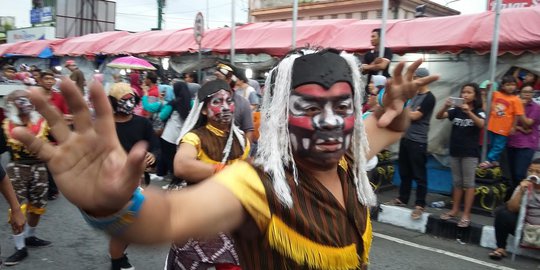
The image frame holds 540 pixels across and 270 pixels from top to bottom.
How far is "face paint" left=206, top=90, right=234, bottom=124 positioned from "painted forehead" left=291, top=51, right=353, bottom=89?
5.70 feet

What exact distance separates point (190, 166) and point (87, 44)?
54.8 feet

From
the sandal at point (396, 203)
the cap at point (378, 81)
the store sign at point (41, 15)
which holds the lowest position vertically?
the sandal at point (396, 203)

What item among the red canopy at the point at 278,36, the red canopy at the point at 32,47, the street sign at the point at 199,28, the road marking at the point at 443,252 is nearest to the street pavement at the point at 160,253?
the road marking at the point at 443,252

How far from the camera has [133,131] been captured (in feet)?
13.7

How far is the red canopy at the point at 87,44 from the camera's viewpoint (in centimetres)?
1758

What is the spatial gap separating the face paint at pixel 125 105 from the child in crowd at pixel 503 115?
15.0 feet

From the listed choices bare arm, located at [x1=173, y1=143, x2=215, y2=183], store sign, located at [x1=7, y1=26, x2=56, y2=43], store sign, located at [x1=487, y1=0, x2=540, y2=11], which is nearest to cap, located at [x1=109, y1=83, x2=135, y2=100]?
bare arm, located at [x1=173, y1=143, x2=215, y2=183]

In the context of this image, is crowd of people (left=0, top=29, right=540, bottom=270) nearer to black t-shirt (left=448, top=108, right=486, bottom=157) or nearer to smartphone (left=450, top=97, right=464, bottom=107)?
black t-shirt (left=448, top=108, right=486, bottom=157)

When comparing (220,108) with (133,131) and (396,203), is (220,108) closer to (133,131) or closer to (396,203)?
(133,131)

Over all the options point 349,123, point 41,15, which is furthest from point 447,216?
point 41,15

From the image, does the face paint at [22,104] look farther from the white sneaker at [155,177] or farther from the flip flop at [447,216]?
the flip flop at [447,216]

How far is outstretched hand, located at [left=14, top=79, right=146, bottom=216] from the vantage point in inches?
46.9

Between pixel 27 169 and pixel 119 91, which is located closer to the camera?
pixel 119 91

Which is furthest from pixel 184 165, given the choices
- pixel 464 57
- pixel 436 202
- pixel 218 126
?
pixel 464 57
